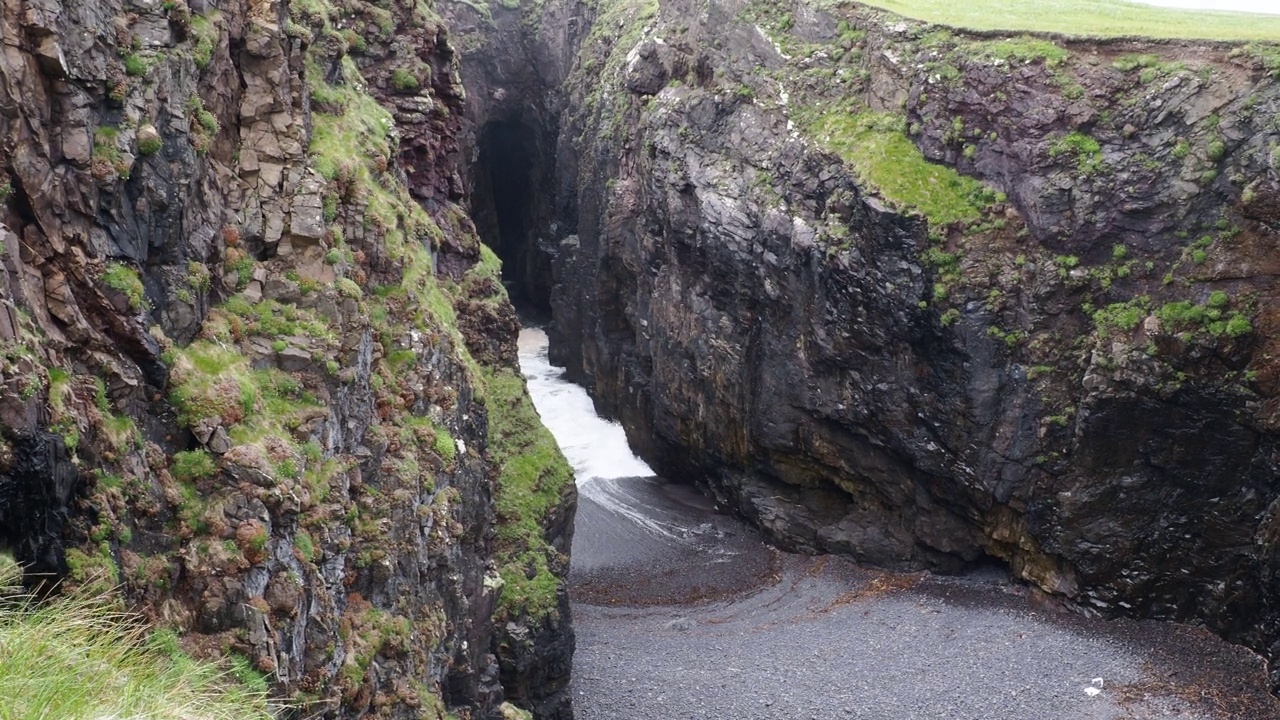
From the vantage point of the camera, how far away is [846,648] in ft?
109

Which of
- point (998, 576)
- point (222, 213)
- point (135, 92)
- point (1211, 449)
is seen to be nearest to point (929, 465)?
point (998, 576)

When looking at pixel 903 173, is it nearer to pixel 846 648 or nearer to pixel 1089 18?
pixel 1089 18

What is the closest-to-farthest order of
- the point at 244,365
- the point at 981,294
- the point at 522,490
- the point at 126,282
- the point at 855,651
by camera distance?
the point at 126,282
the point at 244,365
the point at 522,490
the point at 855,651
the point at 981,294

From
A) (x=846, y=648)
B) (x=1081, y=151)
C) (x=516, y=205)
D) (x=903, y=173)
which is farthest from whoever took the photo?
(x=516, y=205)

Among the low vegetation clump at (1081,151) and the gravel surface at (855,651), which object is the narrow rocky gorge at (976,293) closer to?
the low vegetation clump at (1081,151)

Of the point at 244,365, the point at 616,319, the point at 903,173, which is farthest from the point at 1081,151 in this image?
the point at 244,365

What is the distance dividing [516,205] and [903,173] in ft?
148

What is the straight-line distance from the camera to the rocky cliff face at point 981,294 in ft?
105

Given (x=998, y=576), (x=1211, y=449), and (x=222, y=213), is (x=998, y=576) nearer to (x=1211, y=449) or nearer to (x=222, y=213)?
(x=1211, y=449)

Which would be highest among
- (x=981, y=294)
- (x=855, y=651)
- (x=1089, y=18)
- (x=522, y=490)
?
(x=1089, y=18)

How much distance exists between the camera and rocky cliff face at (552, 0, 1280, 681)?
31922mm

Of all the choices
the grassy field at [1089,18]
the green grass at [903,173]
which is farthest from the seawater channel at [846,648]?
the grassy field at [1089,18]

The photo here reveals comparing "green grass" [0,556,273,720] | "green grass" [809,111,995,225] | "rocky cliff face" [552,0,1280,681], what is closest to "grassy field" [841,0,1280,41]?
"rocky cliff face" [552,0,1280,681]

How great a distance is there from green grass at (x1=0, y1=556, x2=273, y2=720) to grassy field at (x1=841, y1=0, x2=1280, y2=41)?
34827mm
